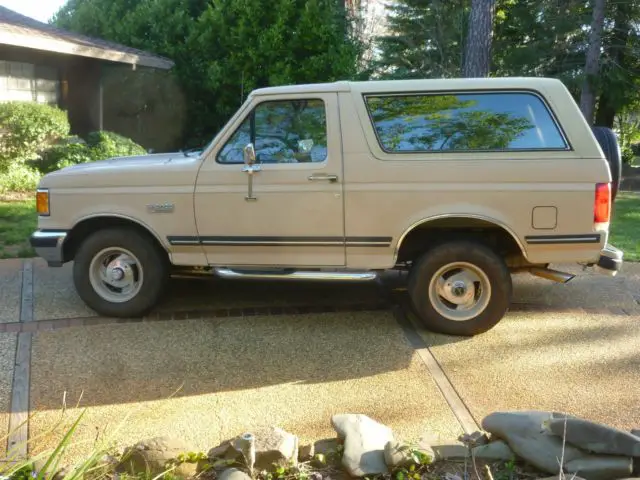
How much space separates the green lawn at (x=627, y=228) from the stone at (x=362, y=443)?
5.84 m

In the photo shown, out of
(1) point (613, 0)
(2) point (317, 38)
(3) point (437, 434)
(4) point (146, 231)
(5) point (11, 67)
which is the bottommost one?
(3) point (437, 434)

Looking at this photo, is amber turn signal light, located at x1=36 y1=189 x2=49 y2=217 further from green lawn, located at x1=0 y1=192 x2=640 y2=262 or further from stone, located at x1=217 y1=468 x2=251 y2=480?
stone, located at x1=217 y1=468 x2=251 y2=480

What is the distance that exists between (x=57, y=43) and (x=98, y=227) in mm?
9503

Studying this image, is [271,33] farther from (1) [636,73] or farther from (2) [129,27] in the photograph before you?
(1) [636,73]

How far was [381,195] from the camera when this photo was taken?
17.8 feet

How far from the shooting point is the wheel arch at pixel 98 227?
18.8 ft

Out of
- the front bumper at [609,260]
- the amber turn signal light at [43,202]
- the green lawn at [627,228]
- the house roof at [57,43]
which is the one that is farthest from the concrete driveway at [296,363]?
the house roof at [57,43]

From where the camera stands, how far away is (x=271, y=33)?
17.6 metres

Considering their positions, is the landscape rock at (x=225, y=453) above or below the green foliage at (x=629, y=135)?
A: below

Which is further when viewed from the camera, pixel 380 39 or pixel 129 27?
pixel 380 39

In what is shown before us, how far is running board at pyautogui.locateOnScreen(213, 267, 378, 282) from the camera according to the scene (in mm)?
5539

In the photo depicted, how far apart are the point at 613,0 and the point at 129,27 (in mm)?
13606

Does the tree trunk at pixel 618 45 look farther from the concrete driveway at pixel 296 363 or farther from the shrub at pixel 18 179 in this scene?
the shrub at pixel 18 179

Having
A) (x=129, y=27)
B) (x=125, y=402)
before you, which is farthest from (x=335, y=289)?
(x=129, y=27)
